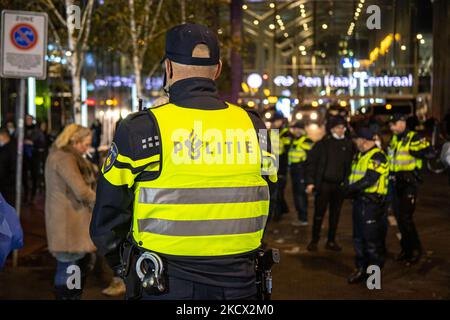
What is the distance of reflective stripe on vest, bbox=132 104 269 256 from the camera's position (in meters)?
3.59

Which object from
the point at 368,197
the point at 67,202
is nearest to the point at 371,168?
the point at 368,197

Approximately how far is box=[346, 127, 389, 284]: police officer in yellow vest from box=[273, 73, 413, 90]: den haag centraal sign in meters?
30.5

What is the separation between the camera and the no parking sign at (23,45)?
9.69 m

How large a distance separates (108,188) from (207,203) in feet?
1.43

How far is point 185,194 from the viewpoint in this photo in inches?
141

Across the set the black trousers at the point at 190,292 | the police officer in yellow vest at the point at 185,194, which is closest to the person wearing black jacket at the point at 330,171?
the police officer in yellow vest at the point at 185,194

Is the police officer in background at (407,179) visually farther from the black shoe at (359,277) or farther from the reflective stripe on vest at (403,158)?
the black shoe at (359,277)

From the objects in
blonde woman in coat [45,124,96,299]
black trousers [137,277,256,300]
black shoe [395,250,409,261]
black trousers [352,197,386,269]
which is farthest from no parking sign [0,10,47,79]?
black trousers [137,277,256,300]

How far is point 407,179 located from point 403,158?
275mm

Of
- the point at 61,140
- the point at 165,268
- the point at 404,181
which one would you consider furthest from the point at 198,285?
the point at 404,181

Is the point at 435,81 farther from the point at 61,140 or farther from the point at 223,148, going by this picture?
the point at 223,148

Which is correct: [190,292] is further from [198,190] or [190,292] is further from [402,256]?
[402,256]

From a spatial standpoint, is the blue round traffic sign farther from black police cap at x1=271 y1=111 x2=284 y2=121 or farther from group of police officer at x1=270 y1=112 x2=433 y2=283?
black police cap at x1=271 y1=111 x2=284 y2=121
